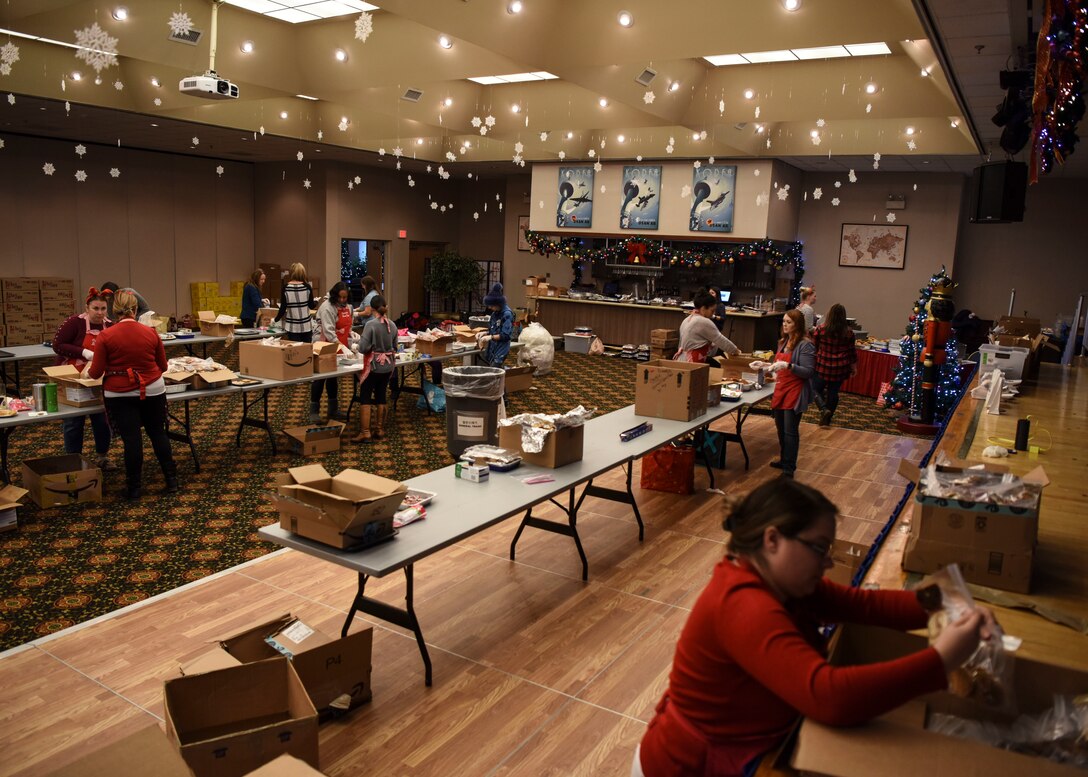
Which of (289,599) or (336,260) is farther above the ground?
(336,260)

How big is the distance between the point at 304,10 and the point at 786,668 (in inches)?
369

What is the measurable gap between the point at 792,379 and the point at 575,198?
998 cm

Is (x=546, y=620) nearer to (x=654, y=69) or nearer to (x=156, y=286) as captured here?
(x=654, y=69)

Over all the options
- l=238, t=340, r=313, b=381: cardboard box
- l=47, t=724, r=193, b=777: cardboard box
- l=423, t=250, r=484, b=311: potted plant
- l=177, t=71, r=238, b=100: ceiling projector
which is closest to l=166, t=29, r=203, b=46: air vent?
l=177, t=71, r=238, b=100: ceiling projector

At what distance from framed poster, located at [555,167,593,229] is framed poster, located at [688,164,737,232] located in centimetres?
225

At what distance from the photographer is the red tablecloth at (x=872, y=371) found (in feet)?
37.9

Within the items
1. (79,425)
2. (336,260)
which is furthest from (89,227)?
(79,425)

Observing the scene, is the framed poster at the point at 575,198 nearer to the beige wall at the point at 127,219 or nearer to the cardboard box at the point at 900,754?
the beige wall at the point at 127,219

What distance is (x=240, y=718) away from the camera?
300 cm

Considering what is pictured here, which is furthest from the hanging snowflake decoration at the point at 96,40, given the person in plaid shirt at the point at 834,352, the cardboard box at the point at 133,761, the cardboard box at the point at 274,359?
the person in plaid shirt at the point at 834,352

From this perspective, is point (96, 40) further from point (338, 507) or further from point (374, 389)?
point (338, 507)

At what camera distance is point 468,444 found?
5.70 m

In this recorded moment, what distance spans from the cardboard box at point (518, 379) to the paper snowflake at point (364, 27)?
4.35m

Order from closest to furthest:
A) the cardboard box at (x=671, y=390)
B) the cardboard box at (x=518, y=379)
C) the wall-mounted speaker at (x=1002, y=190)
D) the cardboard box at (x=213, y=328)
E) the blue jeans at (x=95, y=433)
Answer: the cardboard box at (x=671, y=390)
the blue jeans at (x=95, y=433)
the wall-mounted speaker at (x=1002, y=190)
the cardboard box at (x=213, y=328)
the cardboard box at (x=518, y=379)
